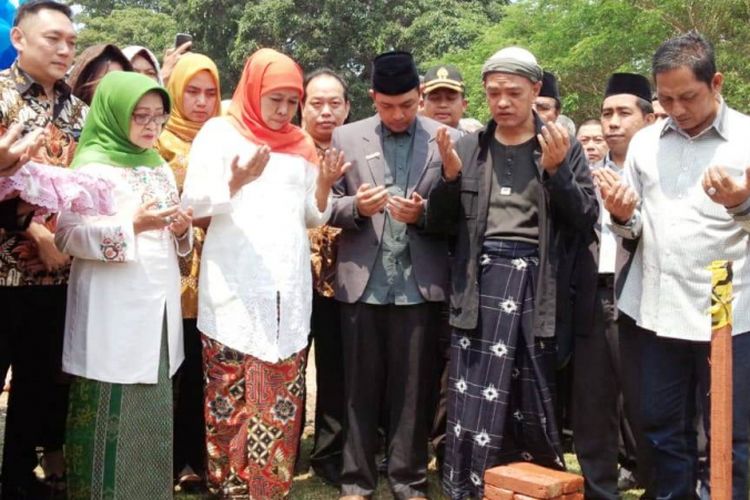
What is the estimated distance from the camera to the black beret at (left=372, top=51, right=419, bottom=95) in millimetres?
4328

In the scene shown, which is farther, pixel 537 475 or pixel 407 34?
pixel 407 34

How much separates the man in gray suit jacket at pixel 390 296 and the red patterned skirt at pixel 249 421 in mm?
400

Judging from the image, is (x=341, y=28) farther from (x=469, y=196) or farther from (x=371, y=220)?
(x=469, y=196)

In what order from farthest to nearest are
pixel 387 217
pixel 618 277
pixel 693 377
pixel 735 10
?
pixel 735 10 < pixel 387 217 < pixel 618 277 < pixel 693 377

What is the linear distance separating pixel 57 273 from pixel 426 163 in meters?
1.86

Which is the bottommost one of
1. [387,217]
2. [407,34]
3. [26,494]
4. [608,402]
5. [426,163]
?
[26,494]

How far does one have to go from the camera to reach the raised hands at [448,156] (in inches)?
156

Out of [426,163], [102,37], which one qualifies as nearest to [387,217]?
[426,163]

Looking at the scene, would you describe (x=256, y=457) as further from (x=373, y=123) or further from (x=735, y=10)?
(x=735, y=10)

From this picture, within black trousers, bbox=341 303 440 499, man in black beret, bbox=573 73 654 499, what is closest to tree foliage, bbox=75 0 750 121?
man in black beret, bbox=573 73 654 499

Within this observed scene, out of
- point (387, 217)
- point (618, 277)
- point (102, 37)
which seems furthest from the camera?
point (102, 37)

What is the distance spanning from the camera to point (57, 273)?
3902mm

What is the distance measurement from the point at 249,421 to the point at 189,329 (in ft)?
2.26

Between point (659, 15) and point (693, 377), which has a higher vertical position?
point (659, 15)
